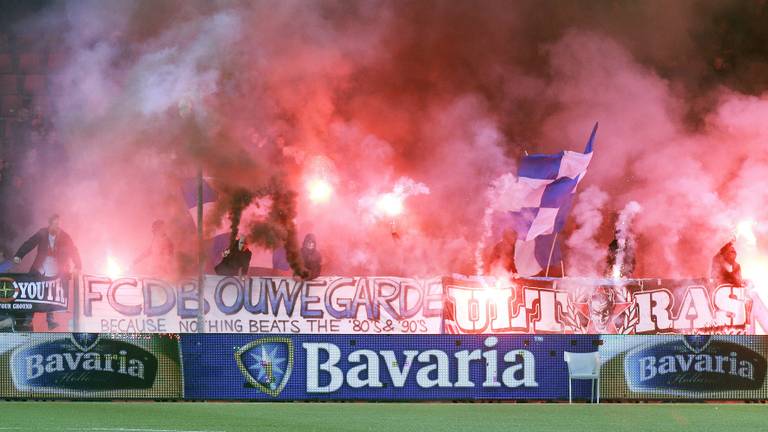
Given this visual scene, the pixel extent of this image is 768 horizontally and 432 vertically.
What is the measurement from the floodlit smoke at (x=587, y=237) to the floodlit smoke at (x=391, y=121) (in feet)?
0.20

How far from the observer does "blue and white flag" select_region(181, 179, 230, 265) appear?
3150 cm

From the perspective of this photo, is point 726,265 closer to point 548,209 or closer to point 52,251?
point 548,209

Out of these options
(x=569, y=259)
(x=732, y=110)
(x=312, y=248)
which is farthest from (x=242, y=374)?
(x=732, y=110)

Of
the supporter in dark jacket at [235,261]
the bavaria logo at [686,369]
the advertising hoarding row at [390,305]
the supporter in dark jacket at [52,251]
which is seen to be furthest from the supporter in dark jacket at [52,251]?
the bavaria logo at [686,369]

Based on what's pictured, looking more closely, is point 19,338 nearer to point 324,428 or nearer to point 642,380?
point 324,428

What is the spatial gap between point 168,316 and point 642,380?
411 inches

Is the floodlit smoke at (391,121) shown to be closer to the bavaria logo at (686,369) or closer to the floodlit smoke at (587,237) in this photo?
the floodlit smoke at (587,237)

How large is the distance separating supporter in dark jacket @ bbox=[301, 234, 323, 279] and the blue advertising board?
6970 millimetres

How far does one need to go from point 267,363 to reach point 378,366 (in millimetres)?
1958

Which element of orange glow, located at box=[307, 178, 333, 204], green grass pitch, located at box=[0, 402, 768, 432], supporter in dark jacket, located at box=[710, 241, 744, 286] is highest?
orange glow, located at box=[307, 178, 333, 204]

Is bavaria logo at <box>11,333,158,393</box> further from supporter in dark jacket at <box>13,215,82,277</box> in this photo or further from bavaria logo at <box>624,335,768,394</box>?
supporter in dark jacket at <box>13,215,82,277</box>

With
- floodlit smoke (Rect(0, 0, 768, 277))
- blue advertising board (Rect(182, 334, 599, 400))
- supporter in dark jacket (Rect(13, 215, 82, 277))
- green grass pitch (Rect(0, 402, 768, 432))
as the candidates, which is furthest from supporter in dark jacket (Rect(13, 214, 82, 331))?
green grass pitch (Rect(0, 402, 768, 432))

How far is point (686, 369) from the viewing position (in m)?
22.5

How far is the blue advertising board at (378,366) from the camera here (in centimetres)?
2208
